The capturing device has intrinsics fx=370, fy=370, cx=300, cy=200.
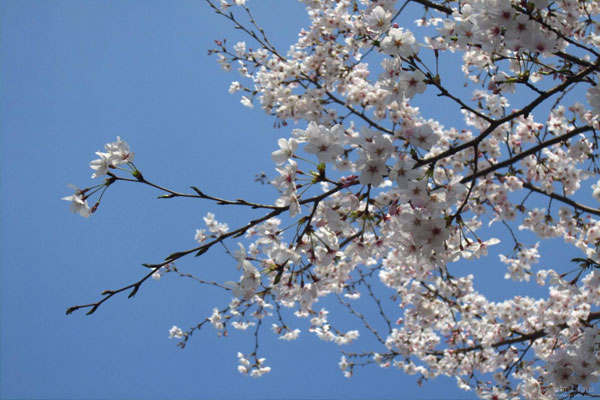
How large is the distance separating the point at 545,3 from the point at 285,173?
63.6 inches

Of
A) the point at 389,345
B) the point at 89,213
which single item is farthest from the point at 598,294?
the point at 89,213

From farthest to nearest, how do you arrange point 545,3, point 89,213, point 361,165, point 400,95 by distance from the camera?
point 400,95, point 89,213, point 545,3, point 361,165

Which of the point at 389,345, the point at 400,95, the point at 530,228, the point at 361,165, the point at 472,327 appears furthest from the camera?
the point at 389,345

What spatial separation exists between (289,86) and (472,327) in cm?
522

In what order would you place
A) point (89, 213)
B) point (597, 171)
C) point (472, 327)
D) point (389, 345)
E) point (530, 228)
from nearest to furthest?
point (89, 213) < point (597, 171) < point (530, 228) < point (472, 327) < point (389, 345)

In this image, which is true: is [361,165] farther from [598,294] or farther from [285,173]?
[598,294]

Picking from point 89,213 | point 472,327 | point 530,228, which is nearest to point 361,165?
point 89,213

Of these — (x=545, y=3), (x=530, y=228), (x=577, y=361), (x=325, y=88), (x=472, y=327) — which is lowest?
(x=577, y=361)

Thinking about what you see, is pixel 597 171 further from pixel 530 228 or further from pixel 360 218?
pixel 360 218

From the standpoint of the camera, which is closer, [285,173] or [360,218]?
[285,173]

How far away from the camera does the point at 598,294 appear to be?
19.2 feet

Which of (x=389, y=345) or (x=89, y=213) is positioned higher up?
(x=389, y=345)

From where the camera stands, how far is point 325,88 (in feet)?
18.4

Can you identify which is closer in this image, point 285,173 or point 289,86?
point 285,173
